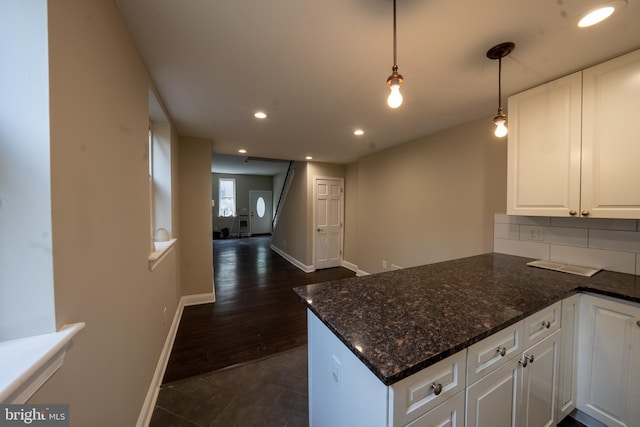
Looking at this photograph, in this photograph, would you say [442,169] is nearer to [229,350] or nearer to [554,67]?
[554,67]

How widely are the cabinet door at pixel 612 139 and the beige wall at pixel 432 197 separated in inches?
30.7

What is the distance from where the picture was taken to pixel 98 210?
98cm

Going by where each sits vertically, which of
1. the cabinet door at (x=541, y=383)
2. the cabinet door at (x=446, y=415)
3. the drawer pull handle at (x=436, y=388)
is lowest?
the cabinet door at (x=541, y=383)

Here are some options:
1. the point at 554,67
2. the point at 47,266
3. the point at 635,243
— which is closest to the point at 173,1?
the point at 47,266

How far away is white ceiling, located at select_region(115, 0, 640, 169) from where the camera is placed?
3.87ft

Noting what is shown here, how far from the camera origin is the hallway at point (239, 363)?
162 cm

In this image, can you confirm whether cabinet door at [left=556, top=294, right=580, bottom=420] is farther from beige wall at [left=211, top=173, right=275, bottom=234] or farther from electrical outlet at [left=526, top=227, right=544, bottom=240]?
beige wall at [left=211, top=173, right=275, bottom=234]

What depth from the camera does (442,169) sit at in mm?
2990

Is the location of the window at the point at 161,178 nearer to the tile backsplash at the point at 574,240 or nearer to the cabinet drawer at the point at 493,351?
the cabinet drawer at the point at 493,351

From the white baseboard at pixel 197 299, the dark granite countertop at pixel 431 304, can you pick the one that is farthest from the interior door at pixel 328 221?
the dark granite countertop at pixel 431 304

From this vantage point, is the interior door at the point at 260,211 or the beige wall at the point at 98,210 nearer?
the beige wall at the point at 98,210

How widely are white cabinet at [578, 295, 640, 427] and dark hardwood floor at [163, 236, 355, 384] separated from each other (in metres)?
2.12

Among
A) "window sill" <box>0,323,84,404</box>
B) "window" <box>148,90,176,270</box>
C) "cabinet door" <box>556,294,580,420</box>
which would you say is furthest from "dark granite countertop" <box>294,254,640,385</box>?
"window" <box>148,90,176,270</box>

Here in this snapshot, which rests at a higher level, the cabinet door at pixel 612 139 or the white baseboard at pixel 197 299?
the cabinet door at pixel 612 139
